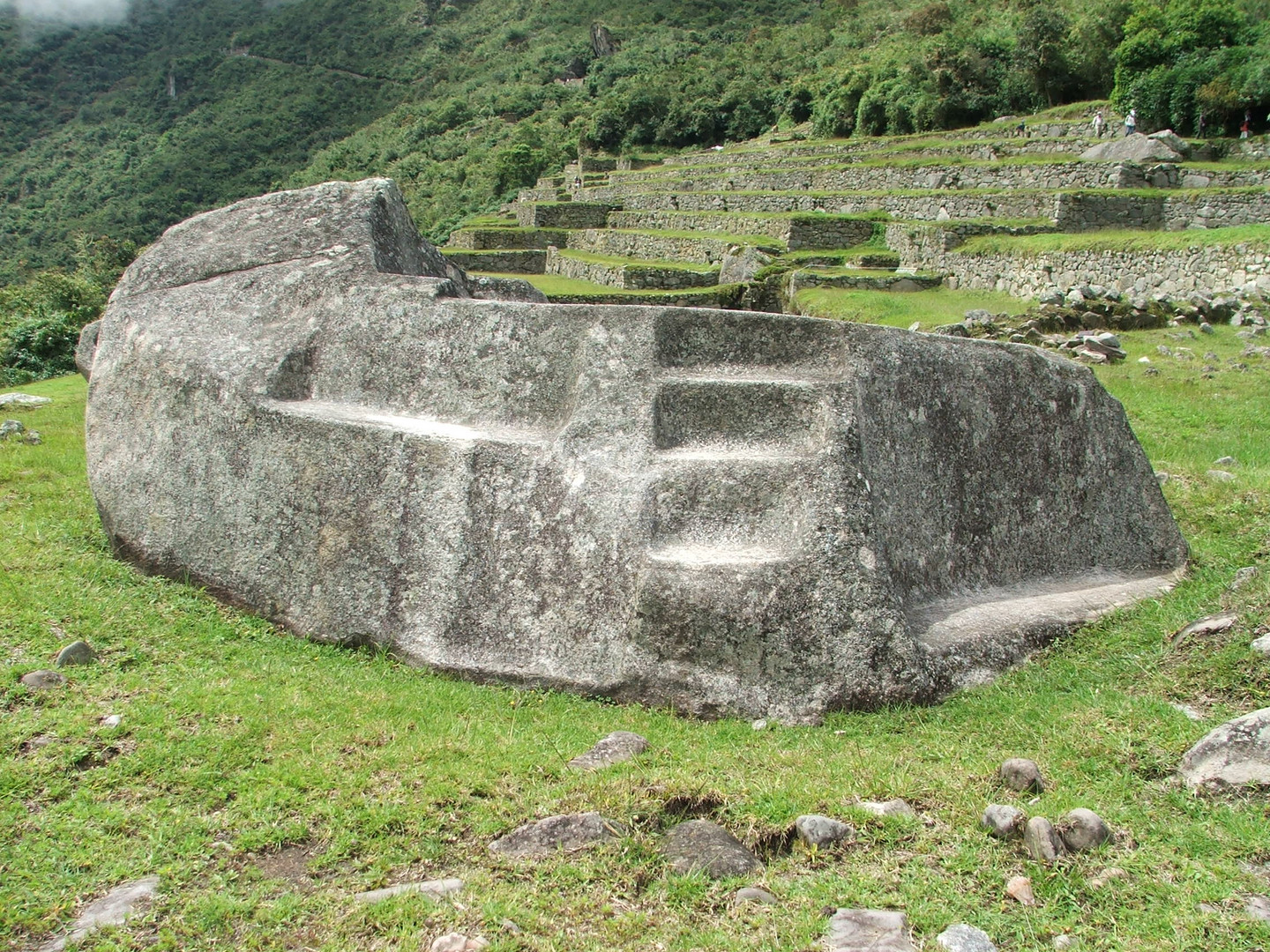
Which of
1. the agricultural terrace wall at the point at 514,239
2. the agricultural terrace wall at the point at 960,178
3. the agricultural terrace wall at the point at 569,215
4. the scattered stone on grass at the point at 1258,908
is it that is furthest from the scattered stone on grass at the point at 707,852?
the agricultural terrace wall at the point at 569,215

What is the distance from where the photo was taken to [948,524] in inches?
209

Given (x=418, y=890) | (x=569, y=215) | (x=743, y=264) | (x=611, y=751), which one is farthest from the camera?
(x=569, y=215)

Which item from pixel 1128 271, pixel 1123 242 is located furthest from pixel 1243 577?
pixel 1123 242

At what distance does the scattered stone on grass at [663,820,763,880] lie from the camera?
3.26 metres

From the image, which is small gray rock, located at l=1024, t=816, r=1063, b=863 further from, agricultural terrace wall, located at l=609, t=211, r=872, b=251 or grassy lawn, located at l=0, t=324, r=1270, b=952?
agricultural terrace wall, located at l=609, t=211, r=872, b=251

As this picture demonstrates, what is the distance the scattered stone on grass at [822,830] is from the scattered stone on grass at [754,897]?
1.01ft

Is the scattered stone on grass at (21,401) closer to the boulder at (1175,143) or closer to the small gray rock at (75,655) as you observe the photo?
the small gray rock at (75,655)

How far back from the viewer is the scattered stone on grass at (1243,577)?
16.9 feet

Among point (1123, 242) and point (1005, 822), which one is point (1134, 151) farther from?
point (1005, 822)

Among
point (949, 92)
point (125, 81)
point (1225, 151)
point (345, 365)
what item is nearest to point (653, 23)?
point (125, 81)

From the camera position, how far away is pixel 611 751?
398 centimetres

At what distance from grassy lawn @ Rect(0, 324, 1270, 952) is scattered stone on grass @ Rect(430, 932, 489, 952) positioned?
5cm

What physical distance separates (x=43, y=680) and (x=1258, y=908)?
470 centimetres

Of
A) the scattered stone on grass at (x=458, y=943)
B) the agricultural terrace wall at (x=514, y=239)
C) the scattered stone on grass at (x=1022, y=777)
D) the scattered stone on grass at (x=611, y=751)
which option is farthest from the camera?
the agricultural terrace wall at (x=514, y=239)
